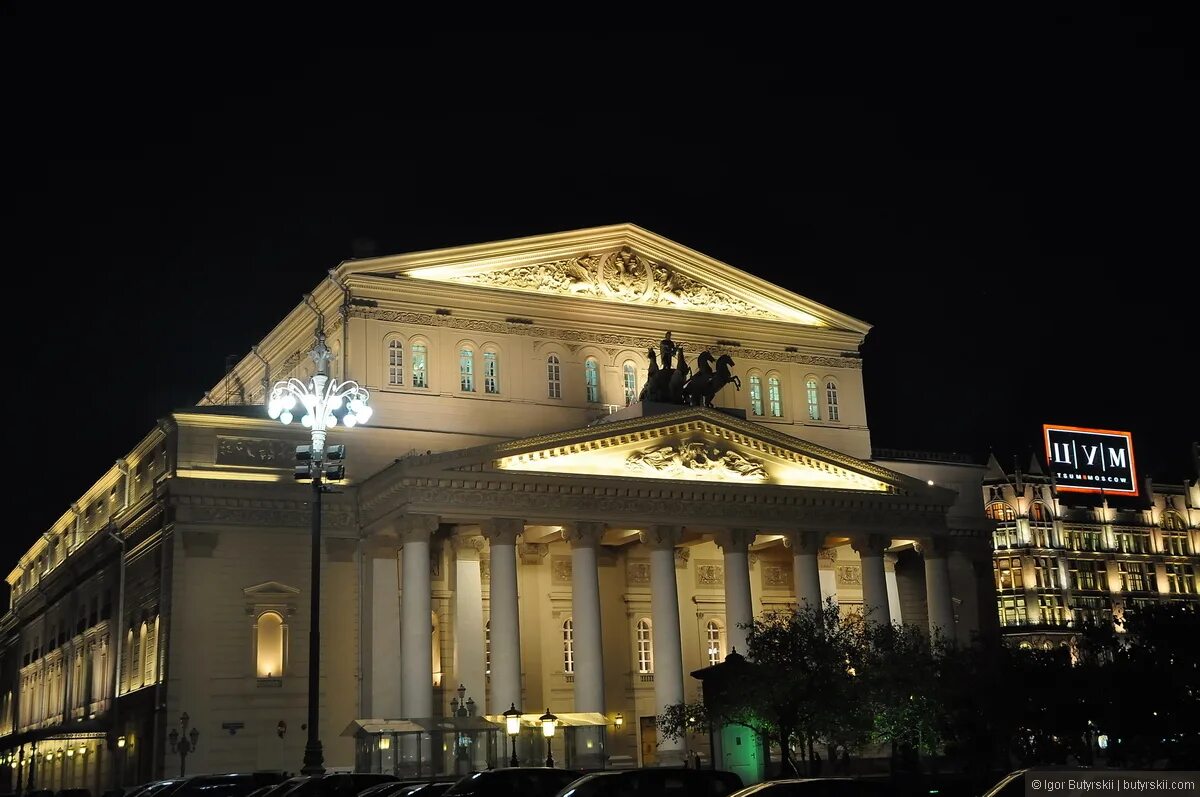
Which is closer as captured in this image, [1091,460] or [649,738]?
[649,738]

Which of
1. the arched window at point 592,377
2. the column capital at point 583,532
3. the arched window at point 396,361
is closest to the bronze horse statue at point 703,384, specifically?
the arched window at point 592,377

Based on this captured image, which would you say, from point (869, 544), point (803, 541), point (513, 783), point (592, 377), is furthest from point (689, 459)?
point (513, 783)

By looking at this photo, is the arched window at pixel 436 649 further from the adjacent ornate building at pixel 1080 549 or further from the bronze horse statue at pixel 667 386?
the adjacent ornate building at pixel 1080 549

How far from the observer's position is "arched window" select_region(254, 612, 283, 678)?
5241 centimetres

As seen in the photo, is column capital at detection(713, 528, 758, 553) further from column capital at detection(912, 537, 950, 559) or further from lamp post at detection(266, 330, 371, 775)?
lamp post at detection(266, 330, 371, 775)

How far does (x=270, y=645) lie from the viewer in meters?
53.0

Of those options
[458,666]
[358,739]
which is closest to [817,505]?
[458,666]

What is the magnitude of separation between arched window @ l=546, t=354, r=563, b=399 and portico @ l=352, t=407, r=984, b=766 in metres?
6.63

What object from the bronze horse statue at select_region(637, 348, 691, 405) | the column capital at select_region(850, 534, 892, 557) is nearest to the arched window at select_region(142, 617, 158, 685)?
the bronze horse statue at select_region(637, 348, 691, 405)

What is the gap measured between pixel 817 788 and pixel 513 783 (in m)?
8.31

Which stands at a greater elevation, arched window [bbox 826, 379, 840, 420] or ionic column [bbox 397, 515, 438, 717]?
arched window [bbox 826, 379, 840, 420]

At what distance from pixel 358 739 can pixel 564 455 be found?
12.6m

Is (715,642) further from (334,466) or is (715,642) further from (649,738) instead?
(334,466)

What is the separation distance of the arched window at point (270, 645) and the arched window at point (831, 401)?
27730mm
